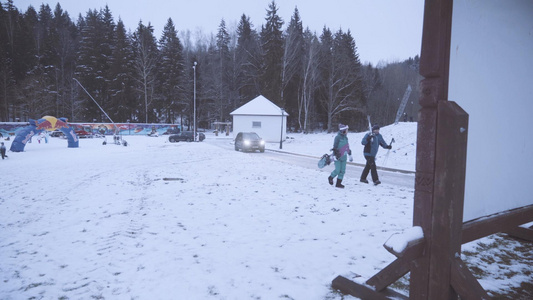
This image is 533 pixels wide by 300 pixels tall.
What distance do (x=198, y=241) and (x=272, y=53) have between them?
47.9m

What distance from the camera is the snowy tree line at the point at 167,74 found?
4609 centimetres

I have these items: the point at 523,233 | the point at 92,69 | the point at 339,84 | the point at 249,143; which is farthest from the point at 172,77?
the point at 523,233

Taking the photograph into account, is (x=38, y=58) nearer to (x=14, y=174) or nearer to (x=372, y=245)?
(x=14, y=174)

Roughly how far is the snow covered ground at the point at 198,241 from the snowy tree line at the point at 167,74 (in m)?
38.8

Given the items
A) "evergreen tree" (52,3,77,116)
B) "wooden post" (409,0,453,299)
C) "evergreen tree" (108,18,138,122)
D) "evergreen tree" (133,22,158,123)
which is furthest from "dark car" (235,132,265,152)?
"evergreen tree" (52,3,77,116)

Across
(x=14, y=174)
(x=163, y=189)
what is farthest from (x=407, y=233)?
(x=14, y=174)

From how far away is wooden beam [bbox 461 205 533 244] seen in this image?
220cm

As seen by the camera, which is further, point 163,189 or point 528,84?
point 163,189

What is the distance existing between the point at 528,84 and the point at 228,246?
406 centimetres

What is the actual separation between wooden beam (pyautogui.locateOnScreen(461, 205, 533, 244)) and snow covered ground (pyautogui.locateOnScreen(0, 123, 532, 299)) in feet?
2.81

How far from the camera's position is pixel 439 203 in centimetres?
191

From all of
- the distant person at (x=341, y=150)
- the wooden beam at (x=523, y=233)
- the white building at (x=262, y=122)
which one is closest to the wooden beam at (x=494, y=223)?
the wooden beam at (x=523, y=233)

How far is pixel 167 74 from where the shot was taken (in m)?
55.3

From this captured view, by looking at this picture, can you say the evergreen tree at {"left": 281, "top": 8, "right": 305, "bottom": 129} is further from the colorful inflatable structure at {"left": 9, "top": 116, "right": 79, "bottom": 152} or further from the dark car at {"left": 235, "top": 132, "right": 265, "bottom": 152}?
the colorful inflatable structure at {"left": 9, "top": 116, "right": 79, "bottom": 152}
